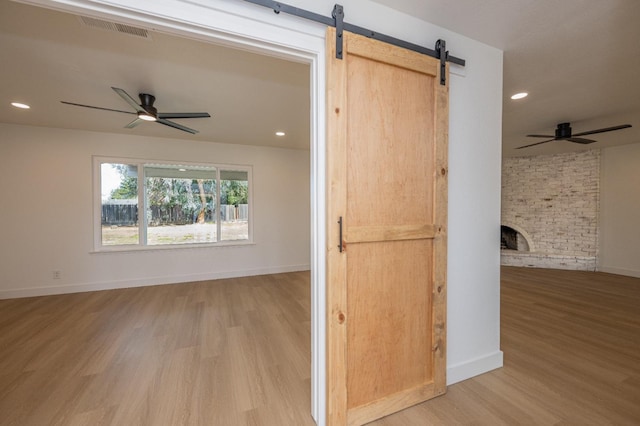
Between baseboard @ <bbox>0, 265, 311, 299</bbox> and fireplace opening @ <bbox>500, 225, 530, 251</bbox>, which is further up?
fireplace opening @ <bbox>500, 225, 530, 251</bbox>

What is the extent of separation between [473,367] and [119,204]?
17.7 ft

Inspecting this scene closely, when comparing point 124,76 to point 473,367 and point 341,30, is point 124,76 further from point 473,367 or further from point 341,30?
point 473,367

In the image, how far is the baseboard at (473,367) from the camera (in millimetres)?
1884

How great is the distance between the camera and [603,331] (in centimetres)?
265

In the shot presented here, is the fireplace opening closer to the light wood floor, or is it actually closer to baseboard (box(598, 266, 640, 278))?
baseboard (box(598, 266, 640, 278))

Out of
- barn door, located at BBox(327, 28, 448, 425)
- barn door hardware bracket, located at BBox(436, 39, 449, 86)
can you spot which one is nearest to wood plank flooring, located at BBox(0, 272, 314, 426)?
barn door, located at BBox(327, 28, 448, 425)

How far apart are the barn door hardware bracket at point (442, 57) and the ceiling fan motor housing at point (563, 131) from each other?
3.47m

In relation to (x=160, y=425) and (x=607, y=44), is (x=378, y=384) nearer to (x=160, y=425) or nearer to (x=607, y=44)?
(x=160, y=425)

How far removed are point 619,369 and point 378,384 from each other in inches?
82.1

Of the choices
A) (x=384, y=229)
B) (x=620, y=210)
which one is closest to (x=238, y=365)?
(x=384, y=229)

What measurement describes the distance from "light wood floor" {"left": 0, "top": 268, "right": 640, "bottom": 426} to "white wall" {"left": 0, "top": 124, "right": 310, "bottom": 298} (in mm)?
513

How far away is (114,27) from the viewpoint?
5.54 ft

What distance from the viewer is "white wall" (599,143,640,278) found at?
4.91 metres

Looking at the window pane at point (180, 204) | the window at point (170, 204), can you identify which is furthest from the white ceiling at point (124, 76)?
the window pane at point (180, 204)
